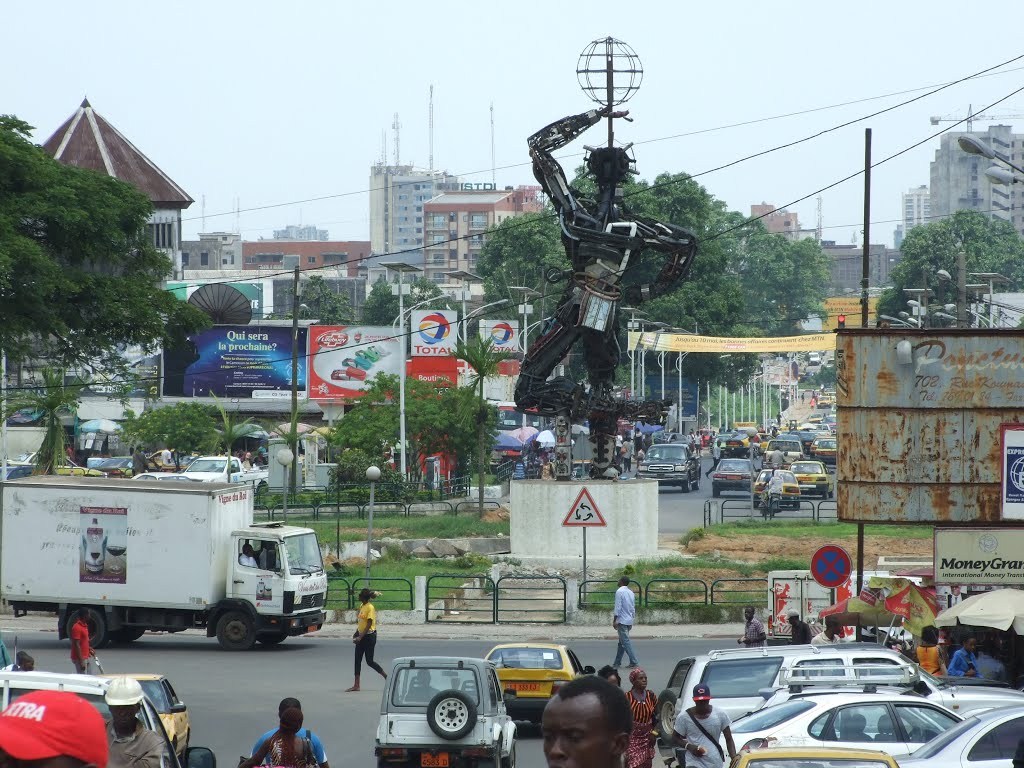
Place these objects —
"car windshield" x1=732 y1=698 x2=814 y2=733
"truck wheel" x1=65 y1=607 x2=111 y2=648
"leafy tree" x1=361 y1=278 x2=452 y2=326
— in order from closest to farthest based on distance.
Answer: "car windshield" x1=732 y1=698 x2=814 y2=733 → "truck wheel" x1=65 y1=607 x2=111 y2=648 → "leafy tree" x1=361 y1=278 x2=452 y2=326

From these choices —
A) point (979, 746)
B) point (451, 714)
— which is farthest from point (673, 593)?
point (979, 746)

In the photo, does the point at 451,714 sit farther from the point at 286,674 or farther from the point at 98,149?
the point at 98,149

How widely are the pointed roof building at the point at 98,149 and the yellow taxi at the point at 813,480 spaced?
39309mm

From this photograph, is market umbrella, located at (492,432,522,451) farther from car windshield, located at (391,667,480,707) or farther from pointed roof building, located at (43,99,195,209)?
car windshield, located at (391,667,480,707)

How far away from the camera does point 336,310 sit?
122188mm

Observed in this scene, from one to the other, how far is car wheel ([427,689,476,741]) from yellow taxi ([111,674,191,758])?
106 inches

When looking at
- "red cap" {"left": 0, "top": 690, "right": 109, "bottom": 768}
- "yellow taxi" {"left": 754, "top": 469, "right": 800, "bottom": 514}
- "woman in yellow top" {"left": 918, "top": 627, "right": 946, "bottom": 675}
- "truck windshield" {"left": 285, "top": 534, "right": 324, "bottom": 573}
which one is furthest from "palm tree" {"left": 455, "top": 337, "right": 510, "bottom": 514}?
"red cap" {"left": 0, "top": 690, "right": 109, "bottom": 768}

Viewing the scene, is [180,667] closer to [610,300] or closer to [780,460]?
[610,300]

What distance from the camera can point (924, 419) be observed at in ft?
72.2

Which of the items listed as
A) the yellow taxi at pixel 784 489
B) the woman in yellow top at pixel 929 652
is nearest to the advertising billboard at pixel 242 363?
the yellow taxi at pixel 784 489

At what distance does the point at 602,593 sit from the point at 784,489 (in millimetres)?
22613

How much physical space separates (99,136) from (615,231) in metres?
51.5

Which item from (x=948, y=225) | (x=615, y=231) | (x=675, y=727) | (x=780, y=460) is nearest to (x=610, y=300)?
(x=615, y=231)

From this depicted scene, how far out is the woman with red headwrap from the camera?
14.5m
